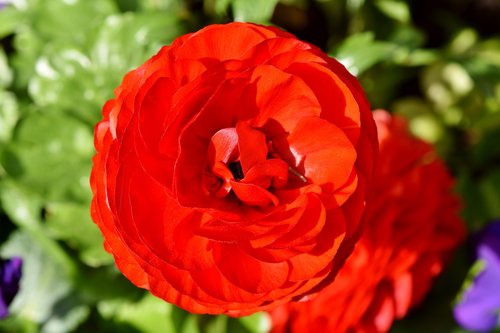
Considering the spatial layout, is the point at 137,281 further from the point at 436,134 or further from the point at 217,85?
the point at 436,134

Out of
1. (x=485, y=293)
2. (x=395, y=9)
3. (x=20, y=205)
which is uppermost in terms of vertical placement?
(x=395, y=9)

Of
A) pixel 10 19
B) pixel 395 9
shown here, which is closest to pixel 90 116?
pixel 10 19

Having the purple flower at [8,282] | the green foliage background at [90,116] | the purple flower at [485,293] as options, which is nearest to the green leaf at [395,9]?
the green foliage background at [90,116]

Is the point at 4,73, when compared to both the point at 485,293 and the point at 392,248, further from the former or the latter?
the point at 485,293

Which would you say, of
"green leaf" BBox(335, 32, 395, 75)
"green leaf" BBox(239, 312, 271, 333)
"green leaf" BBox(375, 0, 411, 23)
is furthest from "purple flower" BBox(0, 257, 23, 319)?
"green leaf" BBox(375, 0, 411, 23)

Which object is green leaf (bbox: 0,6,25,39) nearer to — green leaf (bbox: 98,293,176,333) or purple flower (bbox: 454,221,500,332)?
green leaf (bbox: 98,293,176,333)

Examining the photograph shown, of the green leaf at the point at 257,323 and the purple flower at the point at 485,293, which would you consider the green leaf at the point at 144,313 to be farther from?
the purple flower at the point at 485,293
